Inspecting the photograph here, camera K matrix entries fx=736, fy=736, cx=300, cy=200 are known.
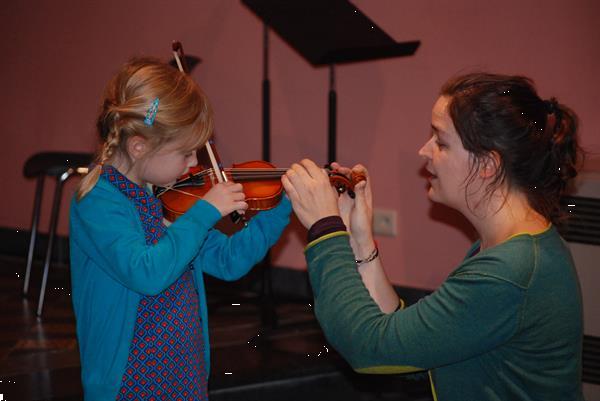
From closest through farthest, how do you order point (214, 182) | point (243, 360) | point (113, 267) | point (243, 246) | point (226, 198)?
point (113, 267) < point (226, 198) < point (243, 246) < point (214, 182) < point (243, 360)

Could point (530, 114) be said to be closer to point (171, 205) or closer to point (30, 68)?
point (171, 205)

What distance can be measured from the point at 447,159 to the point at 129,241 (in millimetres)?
633

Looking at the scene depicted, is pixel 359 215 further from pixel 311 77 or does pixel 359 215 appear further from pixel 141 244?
pixel 311 77

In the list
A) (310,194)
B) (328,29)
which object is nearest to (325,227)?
(310,194)

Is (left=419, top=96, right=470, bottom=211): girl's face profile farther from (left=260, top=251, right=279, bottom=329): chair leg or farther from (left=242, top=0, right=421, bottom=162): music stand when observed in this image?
(left=260, top=251, right=279, bottom=329): chair leg

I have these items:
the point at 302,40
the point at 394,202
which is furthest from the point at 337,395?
the point at 302,40

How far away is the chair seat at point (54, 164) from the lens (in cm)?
331

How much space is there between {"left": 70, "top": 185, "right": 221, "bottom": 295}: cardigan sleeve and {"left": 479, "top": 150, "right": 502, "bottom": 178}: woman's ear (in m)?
0.56

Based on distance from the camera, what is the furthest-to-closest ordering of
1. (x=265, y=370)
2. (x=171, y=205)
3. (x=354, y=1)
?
(x=354, y=1)
(x=265, y=370)
(x=171, y=205)

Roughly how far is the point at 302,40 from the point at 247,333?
1.19 m

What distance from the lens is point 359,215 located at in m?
1.53

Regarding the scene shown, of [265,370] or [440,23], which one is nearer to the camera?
[265,370]

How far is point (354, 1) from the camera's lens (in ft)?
10.5

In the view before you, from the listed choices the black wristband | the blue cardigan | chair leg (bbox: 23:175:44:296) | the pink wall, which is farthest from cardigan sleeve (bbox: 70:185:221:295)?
chair leg (bbox: 23:175:44:296)
